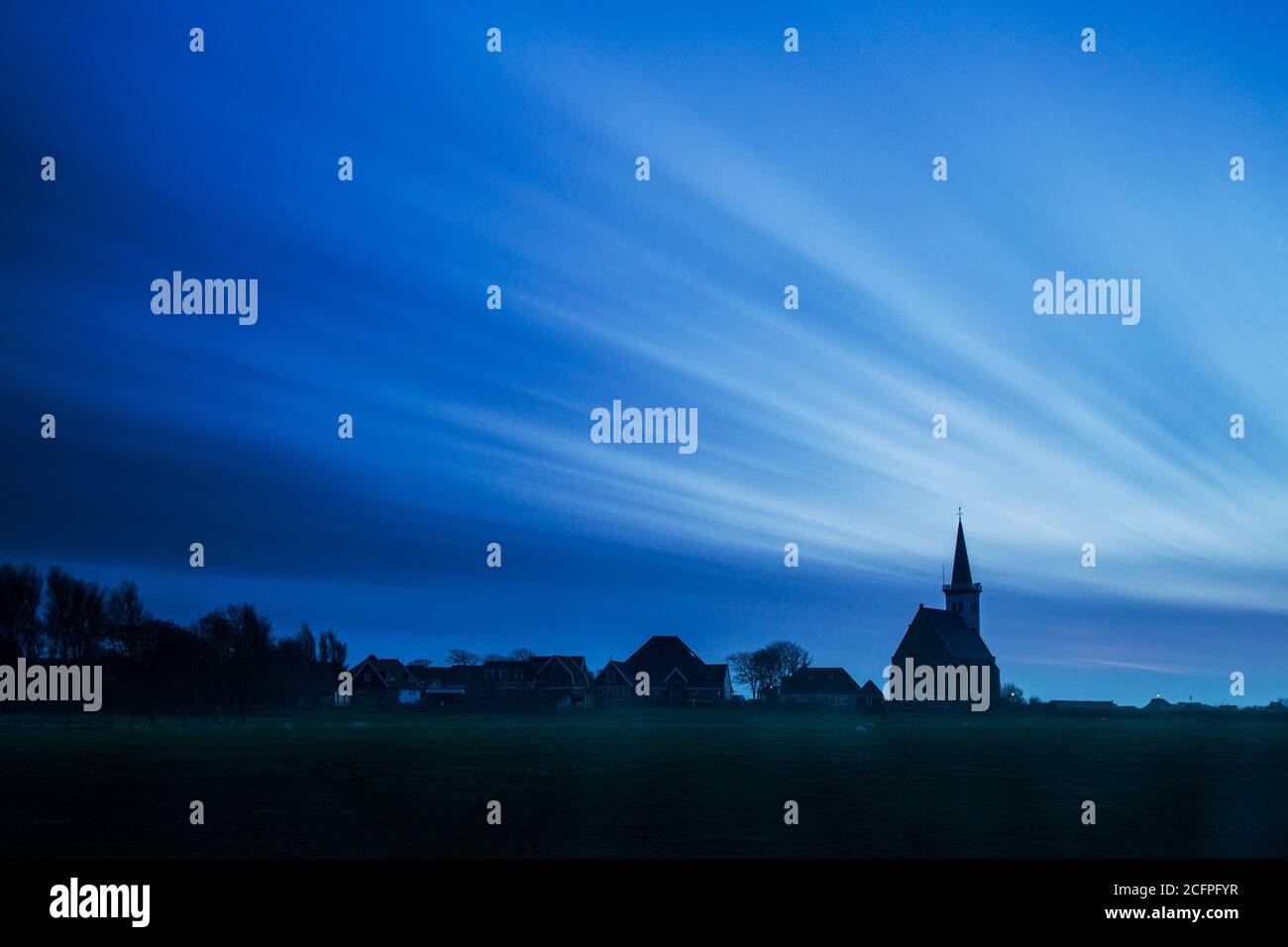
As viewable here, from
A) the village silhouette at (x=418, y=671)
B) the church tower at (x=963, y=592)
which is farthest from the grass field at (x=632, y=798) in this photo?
the church tower at (x=963, y=592)

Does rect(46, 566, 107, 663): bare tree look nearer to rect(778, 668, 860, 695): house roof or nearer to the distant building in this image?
the distant building

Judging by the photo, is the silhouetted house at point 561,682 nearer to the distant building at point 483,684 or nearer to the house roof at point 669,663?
the distant building at point 483,684

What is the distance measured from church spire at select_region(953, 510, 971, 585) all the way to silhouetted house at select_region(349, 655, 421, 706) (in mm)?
99294

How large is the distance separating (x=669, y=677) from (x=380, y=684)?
3564 centimetres

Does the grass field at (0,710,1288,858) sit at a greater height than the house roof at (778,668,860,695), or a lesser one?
greater

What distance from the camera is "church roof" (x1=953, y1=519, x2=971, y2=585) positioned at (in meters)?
188

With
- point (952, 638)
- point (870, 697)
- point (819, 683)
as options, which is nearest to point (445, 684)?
point (819, 683)

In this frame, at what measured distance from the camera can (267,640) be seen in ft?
319

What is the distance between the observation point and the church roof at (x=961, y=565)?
187625 millimetres

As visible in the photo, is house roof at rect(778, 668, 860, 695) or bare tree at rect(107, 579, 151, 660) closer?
bare tree at rect(107, 579, 151, 660)

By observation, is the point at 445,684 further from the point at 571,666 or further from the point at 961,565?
the point at 961,565

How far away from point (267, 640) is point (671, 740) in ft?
168

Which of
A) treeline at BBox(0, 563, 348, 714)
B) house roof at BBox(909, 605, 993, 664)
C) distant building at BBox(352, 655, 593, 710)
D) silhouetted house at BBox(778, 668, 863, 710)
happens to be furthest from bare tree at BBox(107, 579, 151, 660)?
house roof at BBox(909, 605, 993, 664)
